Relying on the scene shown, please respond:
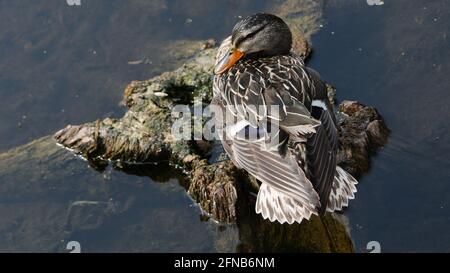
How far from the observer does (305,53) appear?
7684 millimetres

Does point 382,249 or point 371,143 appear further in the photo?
point 371,143

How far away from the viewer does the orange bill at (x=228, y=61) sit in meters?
6.48

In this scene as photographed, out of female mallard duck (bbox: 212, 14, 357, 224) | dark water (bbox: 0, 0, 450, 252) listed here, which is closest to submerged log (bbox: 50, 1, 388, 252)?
dark water (bbox: 0, 0, 450, 252)

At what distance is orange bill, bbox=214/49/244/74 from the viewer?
648 cm

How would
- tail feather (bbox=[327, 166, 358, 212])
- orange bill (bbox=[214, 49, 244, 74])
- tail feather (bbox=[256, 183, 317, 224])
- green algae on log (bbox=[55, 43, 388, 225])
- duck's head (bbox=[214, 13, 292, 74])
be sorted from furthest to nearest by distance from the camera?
duck's head (bbox=[214, 13, 292, 74])
orange bill (bbox=[214, 49, 244, 74])
green algae on log (bbox=[55, 43, 388, 225])
tail feather (bbox=[327, 166, 358, 212])
tail feather (bbox=[256, 183, 317, 224])

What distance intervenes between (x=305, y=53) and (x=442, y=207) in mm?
2145

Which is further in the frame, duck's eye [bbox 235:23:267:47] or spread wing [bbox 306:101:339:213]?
duck's eye [bbox 235:23:267:47]

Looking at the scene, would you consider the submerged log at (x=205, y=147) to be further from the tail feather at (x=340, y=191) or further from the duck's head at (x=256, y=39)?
the duck's head at (x=256, y=39)

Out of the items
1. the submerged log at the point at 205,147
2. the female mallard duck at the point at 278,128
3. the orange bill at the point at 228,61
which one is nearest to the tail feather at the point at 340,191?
the female mallard duck at the point at 278,128

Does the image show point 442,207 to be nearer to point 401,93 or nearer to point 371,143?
point 371,143

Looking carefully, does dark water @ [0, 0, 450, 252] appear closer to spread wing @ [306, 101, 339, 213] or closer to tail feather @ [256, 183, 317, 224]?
tail feather @ [256, 183, 317, 224]

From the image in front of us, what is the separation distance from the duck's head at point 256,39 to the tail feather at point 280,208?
113 centimetres

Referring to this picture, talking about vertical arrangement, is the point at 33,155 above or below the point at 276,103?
below

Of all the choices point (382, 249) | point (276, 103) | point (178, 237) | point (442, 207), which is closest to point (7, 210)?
point (178, 237)
